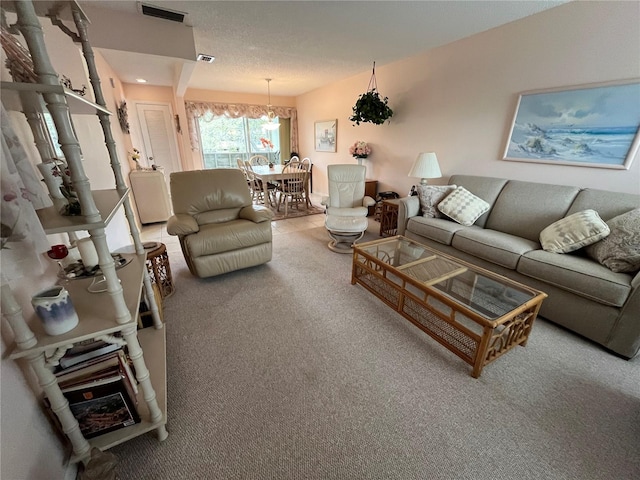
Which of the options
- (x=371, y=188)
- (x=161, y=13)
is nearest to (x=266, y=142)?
(x=371, y=188)

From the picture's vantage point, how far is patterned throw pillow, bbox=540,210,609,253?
6.09 ft

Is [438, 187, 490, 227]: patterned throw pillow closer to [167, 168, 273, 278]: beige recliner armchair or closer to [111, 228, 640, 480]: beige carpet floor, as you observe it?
[111, 228, 640, 480]: beige carpet floor

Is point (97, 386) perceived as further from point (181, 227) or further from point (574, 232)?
point (574, 232)

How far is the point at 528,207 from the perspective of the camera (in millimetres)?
2438

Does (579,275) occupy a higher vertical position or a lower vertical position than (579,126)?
lower

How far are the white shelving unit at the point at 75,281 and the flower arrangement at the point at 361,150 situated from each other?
3.78 m

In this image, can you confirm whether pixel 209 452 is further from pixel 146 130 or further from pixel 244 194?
pixel 146 130

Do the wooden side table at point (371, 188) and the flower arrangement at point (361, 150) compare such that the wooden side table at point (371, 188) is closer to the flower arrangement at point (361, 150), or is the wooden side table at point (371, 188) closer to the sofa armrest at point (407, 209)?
the flower arrangement at point (361, 150)

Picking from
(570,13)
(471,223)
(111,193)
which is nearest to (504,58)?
(570,13)

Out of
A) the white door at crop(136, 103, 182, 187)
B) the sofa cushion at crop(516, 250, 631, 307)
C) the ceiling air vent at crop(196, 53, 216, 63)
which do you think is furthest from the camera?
the white door at crop(136, 103, 182, 187)

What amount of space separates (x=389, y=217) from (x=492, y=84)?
1818 mm

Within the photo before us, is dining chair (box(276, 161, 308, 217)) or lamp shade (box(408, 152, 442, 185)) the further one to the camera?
dining chair (box(276, 161, 308, 217))

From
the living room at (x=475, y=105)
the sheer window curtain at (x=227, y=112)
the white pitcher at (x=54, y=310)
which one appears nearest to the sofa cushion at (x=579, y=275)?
the living room at (x=475, y=105)

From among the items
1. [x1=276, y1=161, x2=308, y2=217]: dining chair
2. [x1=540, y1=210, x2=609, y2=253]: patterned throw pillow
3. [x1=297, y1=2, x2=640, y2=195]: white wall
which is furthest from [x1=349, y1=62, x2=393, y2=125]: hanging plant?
[x1=540, y1=210, x2=609, y2=253]: patterned throw pillow
